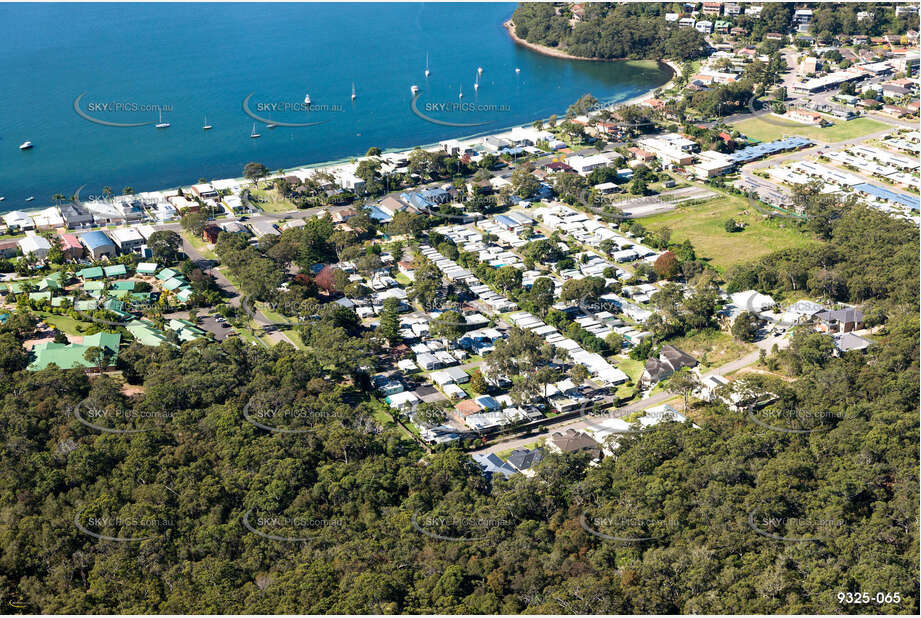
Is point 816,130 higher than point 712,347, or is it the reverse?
point 816,130

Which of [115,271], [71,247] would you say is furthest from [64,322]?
[71,247]

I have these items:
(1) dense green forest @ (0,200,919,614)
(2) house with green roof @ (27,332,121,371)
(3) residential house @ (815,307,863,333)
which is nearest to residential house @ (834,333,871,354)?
(3) residential house @ (815,307,863,333)

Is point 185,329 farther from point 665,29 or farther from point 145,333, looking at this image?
point 665,29

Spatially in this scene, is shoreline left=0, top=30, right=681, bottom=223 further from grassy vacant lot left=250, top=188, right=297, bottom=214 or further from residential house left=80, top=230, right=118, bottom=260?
residential house left=80, top=230, right=118, bottom=260

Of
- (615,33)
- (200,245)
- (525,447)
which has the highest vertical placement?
(615,33)

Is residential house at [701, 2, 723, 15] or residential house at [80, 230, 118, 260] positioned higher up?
residential house at [701, 2, 723, 15]

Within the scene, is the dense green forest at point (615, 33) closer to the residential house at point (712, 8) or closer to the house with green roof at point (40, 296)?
the residential house at point (712, 8)

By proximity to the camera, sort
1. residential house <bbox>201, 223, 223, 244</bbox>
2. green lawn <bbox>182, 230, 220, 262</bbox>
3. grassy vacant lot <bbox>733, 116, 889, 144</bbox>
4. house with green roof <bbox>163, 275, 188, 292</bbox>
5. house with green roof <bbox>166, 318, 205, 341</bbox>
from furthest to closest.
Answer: grassy vacant lot <bbox>733, 116, 889, 144</bbox>, residential house <bbox>201, 223, 223, 244</bbox>, green lawn <bbox>182, 230, 220, 262</bbox>, house with green roof <bbox>163, 275, 188, 292</bbox>, house with green roof <bbox>166, 318, 205, 341</bbox>
